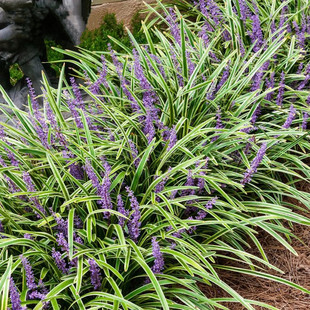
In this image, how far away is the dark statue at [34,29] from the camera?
3.74 metres

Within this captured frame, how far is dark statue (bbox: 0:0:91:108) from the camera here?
374cm

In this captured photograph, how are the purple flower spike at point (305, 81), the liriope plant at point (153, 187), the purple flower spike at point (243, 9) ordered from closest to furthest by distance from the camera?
the liriope plant at point (153, 187)
the purple flower spike at point (305, 81)
the purple flower spike at point (243, 9)

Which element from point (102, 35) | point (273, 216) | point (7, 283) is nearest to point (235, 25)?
point (102, 35)

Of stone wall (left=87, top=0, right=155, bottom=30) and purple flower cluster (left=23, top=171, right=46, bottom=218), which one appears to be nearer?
purple flower cluster (left=23, top=171, right=46, bottom=218)

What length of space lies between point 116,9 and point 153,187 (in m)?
2.68

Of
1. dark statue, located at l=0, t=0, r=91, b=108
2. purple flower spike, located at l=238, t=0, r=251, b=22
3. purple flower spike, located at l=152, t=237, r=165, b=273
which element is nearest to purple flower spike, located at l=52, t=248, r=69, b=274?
purple flower spike, located at l=152, t=237, r=165, b=273

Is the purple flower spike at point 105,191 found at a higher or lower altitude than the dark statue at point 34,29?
lower

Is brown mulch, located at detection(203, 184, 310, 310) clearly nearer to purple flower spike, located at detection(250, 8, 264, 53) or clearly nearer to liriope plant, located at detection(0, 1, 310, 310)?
liriope plant, located at detection(0, 1, 310, 310)

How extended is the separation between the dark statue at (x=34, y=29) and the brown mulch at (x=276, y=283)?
7.88 feet

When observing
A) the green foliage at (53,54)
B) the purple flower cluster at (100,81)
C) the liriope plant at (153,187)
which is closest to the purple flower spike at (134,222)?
the liriope plant at (153,187)

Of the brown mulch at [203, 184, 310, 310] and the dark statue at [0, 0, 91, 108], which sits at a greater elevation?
the dark statue at [0, 0, 91, 108]

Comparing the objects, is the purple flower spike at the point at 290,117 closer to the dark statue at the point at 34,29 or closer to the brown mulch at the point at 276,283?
the brown mulch at the point at 276,283

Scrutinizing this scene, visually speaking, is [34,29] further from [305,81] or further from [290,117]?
[290,117]

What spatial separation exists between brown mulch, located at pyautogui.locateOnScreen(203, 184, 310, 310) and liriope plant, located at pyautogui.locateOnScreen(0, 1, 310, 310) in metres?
0.07
